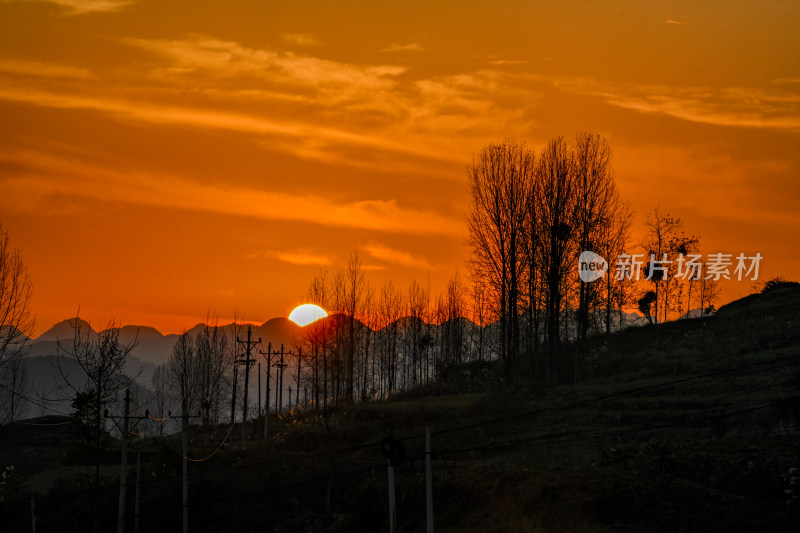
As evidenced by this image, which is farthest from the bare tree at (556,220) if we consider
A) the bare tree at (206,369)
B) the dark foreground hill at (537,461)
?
the bare tree at (206,369)

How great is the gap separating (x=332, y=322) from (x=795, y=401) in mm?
44636

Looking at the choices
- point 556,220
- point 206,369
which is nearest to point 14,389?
point 206,369

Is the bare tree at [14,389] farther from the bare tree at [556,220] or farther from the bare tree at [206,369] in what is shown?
the bare tree at [556,220]

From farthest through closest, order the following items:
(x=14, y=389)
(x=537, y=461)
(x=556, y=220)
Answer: (x=14, y=389) → (x=556, y=220) → (x=537, y=461)

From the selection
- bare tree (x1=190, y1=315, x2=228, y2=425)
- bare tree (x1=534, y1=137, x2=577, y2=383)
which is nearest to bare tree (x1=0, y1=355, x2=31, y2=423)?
bare tree (x1=190, y1=315, x2=228, y2=425)

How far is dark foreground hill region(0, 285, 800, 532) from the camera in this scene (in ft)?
81.5

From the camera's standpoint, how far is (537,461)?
32125 millimetres

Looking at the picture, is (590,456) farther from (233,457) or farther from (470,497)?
(233,457)

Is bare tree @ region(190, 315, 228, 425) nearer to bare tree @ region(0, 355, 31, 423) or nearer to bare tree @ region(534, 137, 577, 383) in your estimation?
bare tree @ region(0, 355, 31, 423)

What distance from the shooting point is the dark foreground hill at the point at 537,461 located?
81.5 ft

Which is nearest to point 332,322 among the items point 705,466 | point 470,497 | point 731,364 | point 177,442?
point 177,442

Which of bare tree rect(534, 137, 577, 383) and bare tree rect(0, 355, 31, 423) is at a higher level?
bare tree rect(534, 137, 577, 383)

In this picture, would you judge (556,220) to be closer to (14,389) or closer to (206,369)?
(206,369)

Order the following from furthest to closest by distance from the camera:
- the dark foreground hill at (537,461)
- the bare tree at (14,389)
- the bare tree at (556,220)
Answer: the bare tree at (14,389) → the bare tree at (556,220) → the dark foreground hill at (537,461)
